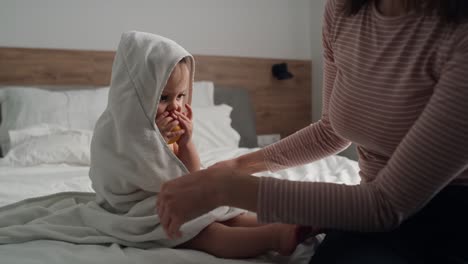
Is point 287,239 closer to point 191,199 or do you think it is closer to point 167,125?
point 191,199

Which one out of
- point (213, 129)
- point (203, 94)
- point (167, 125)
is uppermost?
point (167, 125)

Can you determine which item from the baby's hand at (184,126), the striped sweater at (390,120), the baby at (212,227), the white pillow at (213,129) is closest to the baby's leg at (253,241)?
the baby at (212,227)

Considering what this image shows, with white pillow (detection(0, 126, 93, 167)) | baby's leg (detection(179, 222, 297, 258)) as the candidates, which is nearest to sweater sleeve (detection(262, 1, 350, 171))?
baby's leg (detection(179, 222, 297, 258))

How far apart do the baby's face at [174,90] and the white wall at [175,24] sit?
1.51m

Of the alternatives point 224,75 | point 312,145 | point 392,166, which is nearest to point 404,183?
point 392,166

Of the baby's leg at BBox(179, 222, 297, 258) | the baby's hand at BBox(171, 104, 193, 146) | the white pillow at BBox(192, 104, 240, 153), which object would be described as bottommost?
the white pillow at BBox(192, 104, 240, 153)

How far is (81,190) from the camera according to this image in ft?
→ 4.25

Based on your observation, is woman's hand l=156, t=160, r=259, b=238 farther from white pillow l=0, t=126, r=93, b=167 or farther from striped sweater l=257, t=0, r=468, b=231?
white pillow l=0, t=126, r=93, b=167

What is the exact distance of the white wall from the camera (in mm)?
2094

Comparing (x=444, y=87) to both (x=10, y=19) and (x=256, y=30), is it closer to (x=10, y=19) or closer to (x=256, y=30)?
(x=10, y=19)

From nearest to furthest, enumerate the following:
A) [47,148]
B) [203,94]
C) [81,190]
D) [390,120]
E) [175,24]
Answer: [390,120] → [81,190] → [47,148] → [203,94] → [175,24]

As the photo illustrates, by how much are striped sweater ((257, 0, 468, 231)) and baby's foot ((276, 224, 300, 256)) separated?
0.16 m

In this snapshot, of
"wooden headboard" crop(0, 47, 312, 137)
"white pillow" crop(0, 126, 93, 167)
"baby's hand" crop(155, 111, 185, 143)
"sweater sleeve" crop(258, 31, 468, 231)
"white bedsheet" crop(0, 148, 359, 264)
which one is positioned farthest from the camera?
"wooden headboard" crop(0, 47, 312, 137)

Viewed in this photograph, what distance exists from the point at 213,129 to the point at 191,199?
61.5 inches
